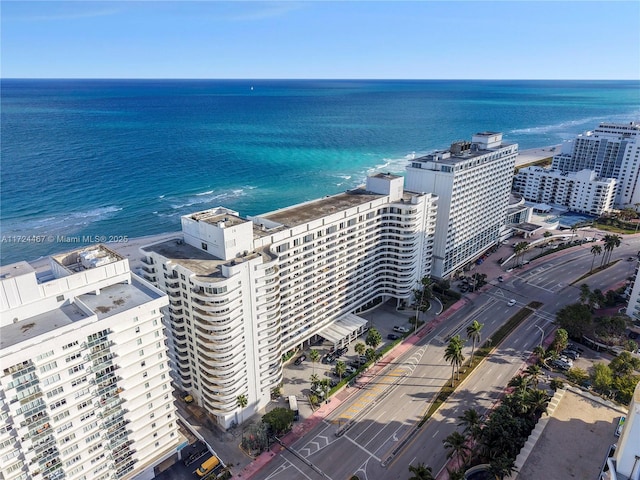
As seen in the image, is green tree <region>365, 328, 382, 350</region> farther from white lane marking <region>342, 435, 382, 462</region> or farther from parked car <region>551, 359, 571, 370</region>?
parked car <region>551, 359, 571, 370</region>

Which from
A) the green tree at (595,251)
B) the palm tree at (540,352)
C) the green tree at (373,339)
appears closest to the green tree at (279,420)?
the green tree at (373,339)

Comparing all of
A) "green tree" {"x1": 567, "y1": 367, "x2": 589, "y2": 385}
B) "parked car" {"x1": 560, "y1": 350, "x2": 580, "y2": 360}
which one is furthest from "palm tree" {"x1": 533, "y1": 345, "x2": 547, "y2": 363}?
"parked car" {"x1": 560, "y1": 350, "x2": 580, "y2": 360}

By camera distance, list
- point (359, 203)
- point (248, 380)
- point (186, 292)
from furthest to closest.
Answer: point (359, 203)
point (248, 380)
point (186, 292)

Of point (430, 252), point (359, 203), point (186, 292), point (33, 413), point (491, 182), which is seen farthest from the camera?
point (491, 182)

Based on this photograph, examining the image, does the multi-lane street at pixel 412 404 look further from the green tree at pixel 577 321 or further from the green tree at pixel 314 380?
the green tree at pixel 314 380

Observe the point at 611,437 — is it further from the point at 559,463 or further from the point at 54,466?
the point at 54,466

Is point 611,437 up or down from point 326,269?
down

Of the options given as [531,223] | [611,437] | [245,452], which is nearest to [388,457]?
[245,452]

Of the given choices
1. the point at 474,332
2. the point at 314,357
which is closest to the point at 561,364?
the point at 474,332
